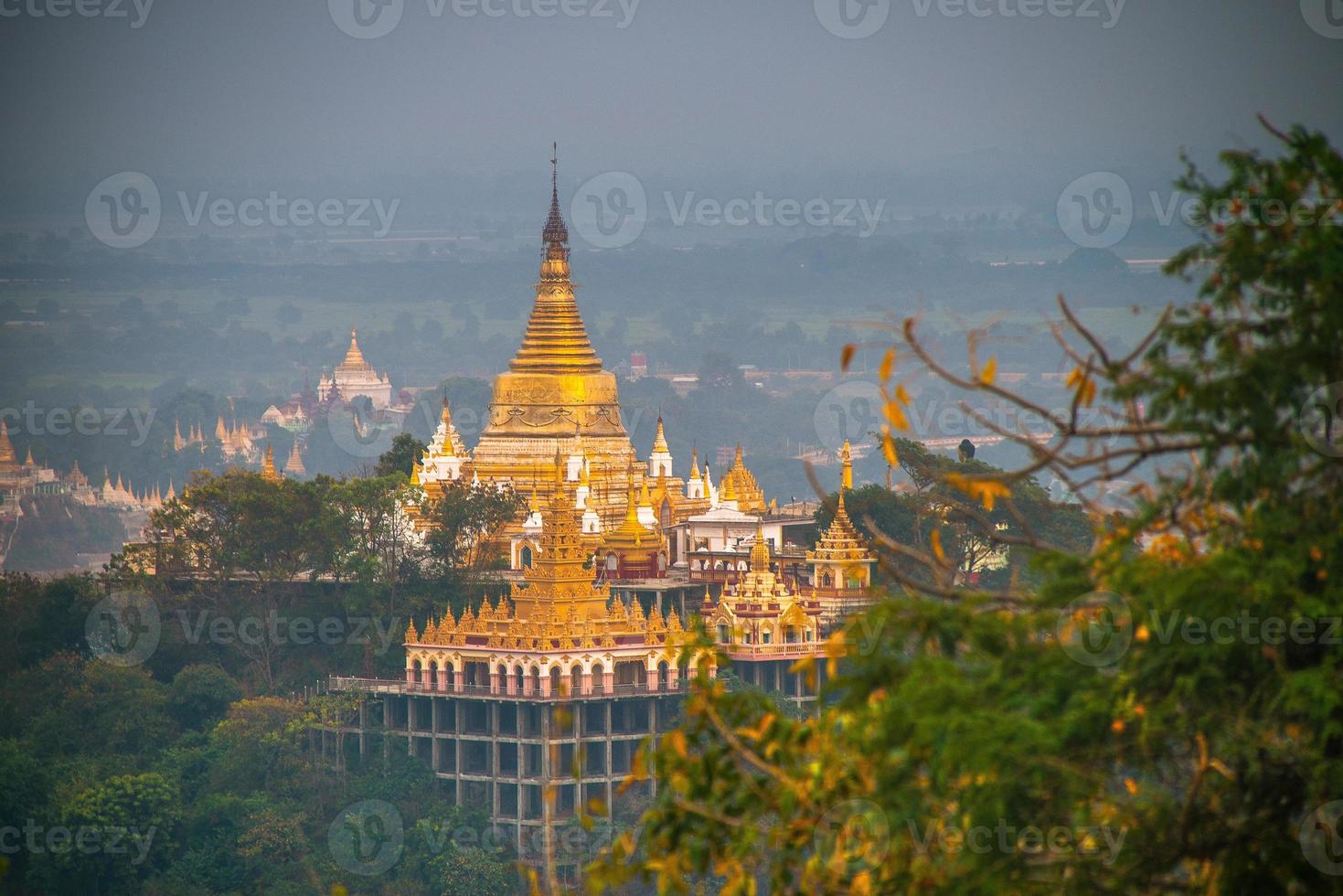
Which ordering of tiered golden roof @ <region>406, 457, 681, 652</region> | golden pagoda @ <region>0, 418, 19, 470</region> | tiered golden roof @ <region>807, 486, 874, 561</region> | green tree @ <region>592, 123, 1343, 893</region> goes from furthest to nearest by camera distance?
golden pagoda @ <region>0, 418, 19, 470</region>
tiered golden roof @ <region>807, 486, 874, 561</region>
tiered golden roof @ <region>406, 457, 681, 652</region>
green tree @ <region>592, 123, 1343, 893</region>

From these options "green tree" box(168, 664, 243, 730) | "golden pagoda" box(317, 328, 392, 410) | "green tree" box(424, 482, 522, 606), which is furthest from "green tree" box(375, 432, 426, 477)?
"golden pagoda" box(317, 328, 392, 410)

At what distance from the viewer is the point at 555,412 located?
65500mm

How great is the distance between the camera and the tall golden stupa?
210 ft

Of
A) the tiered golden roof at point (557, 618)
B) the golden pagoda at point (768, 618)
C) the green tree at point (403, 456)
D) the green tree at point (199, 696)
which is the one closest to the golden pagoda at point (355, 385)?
the green tree at point (403, 456)

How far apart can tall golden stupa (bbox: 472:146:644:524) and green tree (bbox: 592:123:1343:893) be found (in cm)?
4447

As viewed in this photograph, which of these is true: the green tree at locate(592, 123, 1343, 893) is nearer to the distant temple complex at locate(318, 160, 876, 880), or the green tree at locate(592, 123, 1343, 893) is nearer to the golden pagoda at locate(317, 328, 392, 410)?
A: the distant temple complex at locate(318, 160, 876, 880)

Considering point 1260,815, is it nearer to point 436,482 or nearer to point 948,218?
point 436,482

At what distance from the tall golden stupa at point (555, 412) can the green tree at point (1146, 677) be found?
146 feet

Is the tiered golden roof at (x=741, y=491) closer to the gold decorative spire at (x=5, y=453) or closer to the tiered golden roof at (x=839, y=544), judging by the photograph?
the tiered golden roof at (x=839, y=544)

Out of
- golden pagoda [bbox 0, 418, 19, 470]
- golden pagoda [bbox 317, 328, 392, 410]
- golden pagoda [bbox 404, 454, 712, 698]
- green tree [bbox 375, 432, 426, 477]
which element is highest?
golden pagoda [bbox 317, 328, 392, 410]

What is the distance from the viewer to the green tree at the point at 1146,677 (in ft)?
55.6

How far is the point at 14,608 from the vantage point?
54906 mm

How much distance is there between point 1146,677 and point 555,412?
159 ft

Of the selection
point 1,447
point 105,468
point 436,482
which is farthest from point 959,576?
point 105,468
